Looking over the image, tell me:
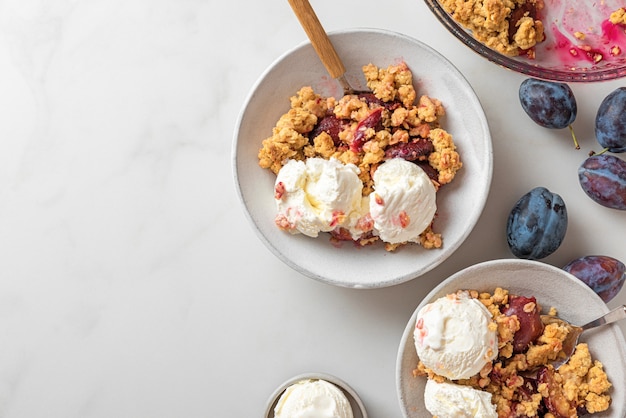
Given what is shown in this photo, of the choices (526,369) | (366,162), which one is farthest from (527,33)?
(526,369)

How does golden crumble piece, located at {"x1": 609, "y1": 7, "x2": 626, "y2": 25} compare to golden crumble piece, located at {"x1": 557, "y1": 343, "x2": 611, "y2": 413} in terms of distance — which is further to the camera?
golden crumble piece, located at {"x1": 557, "y1": 343, "x2": 611, "y2": 413}

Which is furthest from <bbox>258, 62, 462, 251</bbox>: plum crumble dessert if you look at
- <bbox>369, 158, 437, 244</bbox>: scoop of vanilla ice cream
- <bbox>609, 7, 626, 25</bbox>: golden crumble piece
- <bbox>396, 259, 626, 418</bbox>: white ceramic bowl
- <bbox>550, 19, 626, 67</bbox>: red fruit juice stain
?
<bbox>609, 7, 626, 25</bbox>: golden crumble piece

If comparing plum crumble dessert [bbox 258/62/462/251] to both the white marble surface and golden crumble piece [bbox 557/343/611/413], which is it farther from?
golden crumble piece [bbox 557/343/611/413]

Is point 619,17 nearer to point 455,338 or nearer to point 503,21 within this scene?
point 503,21

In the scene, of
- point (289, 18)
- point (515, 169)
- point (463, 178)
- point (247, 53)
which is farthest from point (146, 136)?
point (515, 169)

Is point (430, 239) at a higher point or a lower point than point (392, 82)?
lower

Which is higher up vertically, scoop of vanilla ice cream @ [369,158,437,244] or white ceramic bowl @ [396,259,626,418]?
scoop of vanilla ice cream @ [369,158,437,244]

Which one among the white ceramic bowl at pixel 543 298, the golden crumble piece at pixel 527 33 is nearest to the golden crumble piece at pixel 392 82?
the golden crumble piece at pixel 527 33
